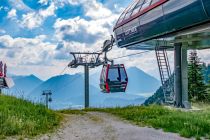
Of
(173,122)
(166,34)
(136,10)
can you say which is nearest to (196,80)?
(136,10)

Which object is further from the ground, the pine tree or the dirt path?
the pine tree

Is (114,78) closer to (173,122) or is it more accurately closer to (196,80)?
(173,122)

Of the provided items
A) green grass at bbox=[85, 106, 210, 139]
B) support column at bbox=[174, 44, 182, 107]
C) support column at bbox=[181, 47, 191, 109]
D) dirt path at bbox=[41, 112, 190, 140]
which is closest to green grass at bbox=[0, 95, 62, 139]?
dirt path at bbox=[41, 112, 190, 140]

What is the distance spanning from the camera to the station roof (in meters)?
17.8

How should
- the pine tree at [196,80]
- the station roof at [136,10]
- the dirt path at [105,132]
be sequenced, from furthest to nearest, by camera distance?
the pine tree at [196,80], the station roof at [136,10], the dirt path at [105,132]

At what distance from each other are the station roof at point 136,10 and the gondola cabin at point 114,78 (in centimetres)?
304

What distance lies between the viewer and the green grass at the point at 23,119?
12118 mm

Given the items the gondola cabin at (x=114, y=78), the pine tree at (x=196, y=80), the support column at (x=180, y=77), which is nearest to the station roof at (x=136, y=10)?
the gondola cabin at (x=114, y=78)

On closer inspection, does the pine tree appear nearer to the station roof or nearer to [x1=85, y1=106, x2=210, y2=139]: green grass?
the station roof

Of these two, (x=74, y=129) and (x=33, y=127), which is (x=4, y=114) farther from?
(x=74, y=129)

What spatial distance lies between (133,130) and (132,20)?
29.0 ft

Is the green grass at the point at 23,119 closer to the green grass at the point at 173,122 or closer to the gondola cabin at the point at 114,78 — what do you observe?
the green grass at the point at 173,122

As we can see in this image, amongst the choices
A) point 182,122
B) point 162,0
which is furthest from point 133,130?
point 162,0

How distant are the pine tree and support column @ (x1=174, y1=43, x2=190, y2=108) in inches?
628
